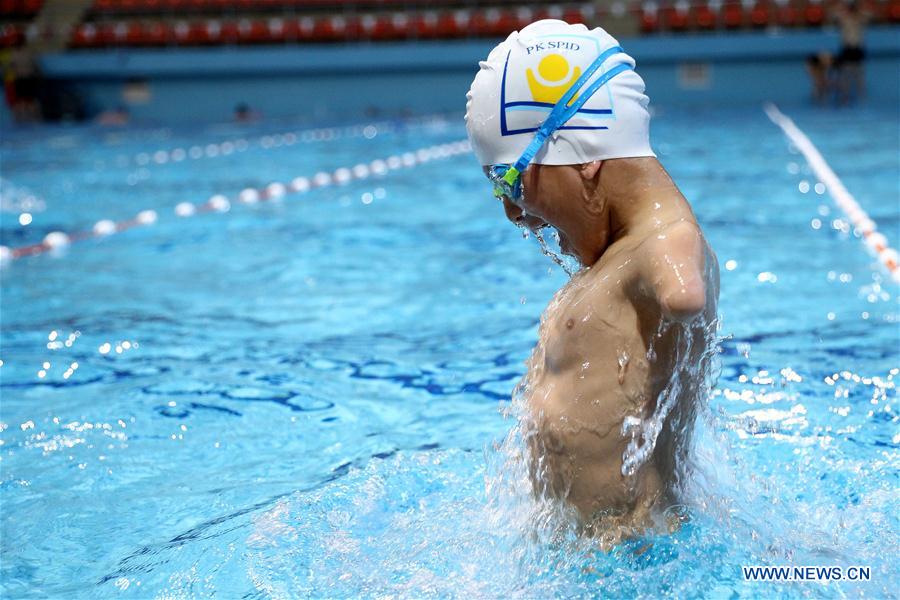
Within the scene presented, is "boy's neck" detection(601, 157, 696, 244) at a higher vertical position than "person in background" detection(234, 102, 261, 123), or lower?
higher

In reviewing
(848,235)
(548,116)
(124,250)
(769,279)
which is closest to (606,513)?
(548,116)

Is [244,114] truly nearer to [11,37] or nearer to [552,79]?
[11,37]

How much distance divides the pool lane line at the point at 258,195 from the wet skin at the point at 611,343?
541cm

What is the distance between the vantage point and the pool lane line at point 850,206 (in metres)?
5.52

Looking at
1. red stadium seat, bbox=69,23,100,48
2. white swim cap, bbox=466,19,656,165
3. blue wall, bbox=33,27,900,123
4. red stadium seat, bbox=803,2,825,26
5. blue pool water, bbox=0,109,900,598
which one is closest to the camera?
white swim cap, bbox=466,19,656,165

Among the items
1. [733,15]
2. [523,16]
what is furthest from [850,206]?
[523,16]

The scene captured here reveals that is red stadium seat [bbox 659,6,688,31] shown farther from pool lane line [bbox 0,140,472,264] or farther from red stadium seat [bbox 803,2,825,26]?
pool lane line [bbox 0,140,472,264]

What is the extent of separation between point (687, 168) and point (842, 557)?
800cm

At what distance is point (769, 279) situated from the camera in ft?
17.5

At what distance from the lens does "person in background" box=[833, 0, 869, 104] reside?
1720 centimetres

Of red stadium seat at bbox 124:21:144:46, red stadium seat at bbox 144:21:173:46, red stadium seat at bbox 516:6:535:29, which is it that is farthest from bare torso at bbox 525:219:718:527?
red stadium seat at bbox 124:21:144:46

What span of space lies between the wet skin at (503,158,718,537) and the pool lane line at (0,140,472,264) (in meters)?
5.41

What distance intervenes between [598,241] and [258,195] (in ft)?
24.6

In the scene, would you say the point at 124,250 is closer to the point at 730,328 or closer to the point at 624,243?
the point at 730,328
